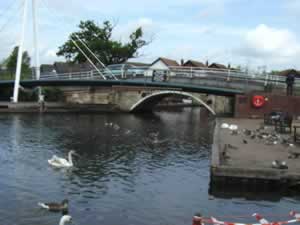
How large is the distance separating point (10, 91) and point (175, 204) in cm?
5686

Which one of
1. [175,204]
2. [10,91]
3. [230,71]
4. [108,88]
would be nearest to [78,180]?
[175,204]

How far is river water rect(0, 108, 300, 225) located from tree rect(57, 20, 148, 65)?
57.0 meters

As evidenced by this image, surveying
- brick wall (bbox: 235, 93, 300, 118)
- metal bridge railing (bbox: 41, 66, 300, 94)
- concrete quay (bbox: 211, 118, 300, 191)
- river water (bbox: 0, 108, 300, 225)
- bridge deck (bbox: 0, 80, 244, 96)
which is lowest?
river water (bbox: 0, 108, 300, 225)

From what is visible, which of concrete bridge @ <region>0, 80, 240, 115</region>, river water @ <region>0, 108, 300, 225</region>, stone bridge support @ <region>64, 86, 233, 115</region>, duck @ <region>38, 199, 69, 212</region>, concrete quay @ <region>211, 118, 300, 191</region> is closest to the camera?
duck @ <region>38, 199, 69, 212</region>

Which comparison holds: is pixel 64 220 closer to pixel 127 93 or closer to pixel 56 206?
pixel 56 206

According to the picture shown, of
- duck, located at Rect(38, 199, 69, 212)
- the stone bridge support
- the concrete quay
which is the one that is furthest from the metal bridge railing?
duck, located at Rect(38, 199, 69, 212)

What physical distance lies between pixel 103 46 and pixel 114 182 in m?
72.5

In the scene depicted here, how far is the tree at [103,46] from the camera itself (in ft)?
299

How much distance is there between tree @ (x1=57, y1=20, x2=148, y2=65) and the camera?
91269 millimetres

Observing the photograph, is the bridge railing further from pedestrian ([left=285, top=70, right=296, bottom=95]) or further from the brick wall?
the brick wall

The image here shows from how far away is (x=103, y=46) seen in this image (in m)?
90.8

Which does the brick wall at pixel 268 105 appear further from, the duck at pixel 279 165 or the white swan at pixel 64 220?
the white swan at pixel 64 220

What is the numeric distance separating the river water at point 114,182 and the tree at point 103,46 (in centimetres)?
5698

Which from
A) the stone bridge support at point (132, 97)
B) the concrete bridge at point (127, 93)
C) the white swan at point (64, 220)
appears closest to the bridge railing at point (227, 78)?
the concrete bridge at point (127, 93)
